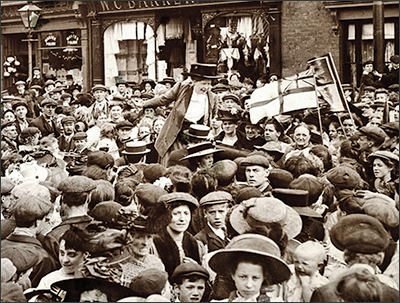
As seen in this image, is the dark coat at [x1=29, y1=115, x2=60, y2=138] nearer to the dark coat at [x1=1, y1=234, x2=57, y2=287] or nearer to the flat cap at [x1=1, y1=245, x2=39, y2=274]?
the dark coat at [x1=1, y1=234, x2=57, y2=287]

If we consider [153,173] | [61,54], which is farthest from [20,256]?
[61,54]

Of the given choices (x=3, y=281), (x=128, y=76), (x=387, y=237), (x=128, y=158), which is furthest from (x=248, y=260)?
(x=128, y=76)

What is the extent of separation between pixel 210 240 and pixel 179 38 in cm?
1624

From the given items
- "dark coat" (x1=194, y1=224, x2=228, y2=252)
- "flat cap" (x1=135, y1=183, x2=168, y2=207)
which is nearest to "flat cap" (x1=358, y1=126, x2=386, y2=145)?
"dark coat" (x1=194, y1=224, x2=228, y2=252)

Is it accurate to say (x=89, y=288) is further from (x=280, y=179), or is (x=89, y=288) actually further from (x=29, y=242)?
(x=280, y=179)

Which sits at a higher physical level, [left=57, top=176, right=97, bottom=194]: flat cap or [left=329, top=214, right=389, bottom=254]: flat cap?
[left=57, top=176, right=97, bottom=194]: flat cap

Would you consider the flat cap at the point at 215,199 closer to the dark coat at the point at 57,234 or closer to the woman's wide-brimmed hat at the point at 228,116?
the dark coat at the point at 57,234

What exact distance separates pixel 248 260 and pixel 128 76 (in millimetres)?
17883

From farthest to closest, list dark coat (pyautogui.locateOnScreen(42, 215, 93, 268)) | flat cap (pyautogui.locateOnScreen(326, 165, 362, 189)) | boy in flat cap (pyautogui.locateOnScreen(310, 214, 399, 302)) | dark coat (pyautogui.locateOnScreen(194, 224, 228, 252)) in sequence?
1. flat cap (pyautogui.locateOnScreen(326, 165, 362, 189))
2. dark coat (pyautogui.locateOnScreen(194, 224, 228, 252))
3. dark coat (pyautogui.locateOnScreen(42, 215, 93, 268))
4. boy in flat cap (pyautogui.locateOnScreen(310, 214, 399, 302))

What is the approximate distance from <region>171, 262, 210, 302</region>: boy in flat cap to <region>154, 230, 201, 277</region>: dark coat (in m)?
0.26

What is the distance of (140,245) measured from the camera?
4.70 metres

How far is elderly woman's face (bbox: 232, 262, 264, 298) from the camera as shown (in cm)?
407

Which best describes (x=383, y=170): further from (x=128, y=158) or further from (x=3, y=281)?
(x=3, y=281)

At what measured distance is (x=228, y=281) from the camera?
4.41 metres
